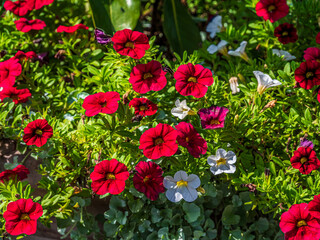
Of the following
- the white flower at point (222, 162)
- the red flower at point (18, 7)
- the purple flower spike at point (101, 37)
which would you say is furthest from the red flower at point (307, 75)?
the red flower at point (18, 7)

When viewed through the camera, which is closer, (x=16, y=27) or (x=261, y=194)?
(x=261, y=194)

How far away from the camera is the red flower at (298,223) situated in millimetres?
1350

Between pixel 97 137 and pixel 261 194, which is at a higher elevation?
pixel 97 137

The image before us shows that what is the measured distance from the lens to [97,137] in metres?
1.60

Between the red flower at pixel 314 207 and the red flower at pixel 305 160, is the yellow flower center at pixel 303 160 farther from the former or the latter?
the red flower at pixel 314 207

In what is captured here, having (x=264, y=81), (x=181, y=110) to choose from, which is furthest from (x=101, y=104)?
(x=264, y=81)

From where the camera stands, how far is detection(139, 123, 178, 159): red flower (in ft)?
4.44

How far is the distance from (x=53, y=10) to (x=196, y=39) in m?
0.80

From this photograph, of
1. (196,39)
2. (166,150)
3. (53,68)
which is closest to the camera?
(166,150)

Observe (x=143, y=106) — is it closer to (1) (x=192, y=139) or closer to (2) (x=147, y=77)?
(2) (x=147, y=77)

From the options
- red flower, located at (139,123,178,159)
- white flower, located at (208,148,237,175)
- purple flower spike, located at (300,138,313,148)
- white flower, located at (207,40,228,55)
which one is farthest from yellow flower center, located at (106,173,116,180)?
white flower, located at (207,40,228,55)

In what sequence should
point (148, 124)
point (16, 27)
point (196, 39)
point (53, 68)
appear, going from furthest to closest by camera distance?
point (196, 39) < point (53, 68) < point (16, 27) < point (148, 124)

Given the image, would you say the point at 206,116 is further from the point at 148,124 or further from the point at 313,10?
the point at 313,10

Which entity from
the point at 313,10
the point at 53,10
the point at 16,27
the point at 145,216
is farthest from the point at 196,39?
the point at 145,216
